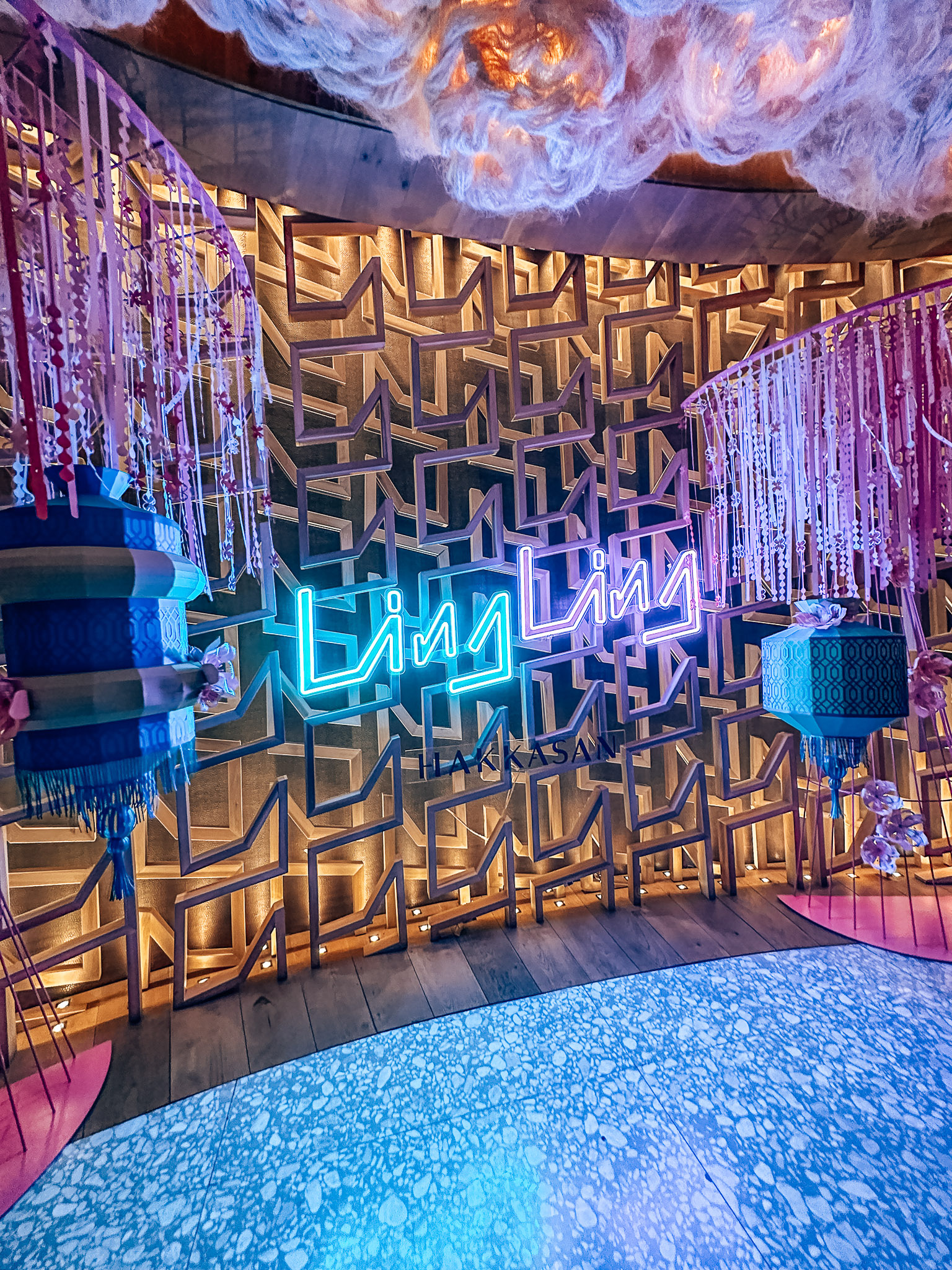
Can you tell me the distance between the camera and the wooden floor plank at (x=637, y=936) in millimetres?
2738

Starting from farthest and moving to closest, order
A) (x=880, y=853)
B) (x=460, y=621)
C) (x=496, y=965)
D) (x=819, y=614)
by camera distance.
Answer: (x=460, y=621)
(x=496, y=965)
(x=880, y=853)
(x=819, y=614)

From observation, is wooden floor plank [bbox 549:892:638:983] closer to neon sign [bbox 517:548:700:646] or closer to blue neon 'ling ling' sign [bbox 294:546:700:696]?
blue neon 'ling ling' sign [bbox 294:546:700:696]

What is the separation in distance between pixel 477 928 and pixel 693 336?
12.5ft

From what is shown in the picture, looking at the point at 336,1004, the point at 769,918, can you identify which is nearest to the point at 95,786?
the point at 336,1004

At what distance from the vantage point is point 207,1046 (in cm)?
226

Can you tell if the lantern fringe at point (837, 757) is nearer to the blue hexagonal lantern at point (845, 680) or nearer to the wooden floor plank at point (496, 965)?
the blue hexagonal lantern at point (845, 680)

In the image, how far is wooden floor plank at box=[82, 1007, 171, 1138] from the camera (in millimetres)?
1944

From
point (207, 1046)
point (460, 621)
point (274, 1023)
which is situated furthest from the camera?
point (460, 621)

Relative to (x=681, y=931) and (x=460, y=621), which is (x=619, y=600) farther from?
(x=681, y=931)

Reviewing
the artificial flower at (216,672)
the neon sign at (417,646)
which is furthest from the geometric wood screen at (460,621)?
the artificial flower at (216,672)

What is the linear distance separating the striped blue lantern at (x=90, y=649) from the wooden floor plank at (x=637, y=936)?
2.56m

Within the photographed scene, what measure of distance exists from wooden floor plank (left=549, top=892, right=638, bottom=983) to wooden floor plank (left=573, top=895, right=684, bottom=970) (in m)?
0.02

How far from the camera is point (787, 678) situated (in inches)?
76.2

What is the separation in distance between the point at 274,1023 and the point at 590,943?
4.96 ft
